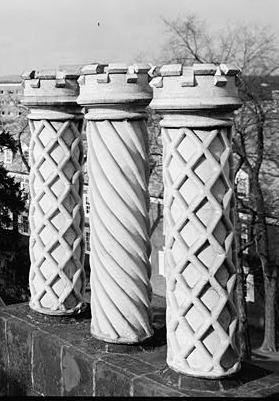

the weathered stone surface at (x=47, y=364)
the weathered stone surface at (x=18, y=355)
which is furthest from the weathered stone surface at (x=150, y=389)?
the weathered stone surface at (x=18, y=355)

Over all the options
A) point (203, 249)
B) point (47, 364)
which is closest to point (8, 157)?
point (47, 364)

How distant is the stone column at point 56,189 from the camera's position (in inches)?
169

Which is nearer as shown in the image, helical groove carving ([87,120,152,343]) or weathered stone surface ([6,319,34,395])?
helical groove carving ([87,120,152,343])

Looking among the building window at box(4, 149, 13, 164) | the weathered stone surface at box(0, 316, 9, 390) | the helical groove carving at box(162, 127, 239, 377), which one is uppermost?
the building window at box(4, 149, 13, 164)

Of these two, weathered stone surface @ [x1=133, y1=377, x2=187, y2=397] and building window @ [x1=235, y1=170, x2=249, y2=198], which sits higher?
building window @ [x1=235, y1=170, x2=249, y2=198]

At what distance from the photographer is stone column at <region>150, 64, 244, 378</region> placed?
320 centimetres

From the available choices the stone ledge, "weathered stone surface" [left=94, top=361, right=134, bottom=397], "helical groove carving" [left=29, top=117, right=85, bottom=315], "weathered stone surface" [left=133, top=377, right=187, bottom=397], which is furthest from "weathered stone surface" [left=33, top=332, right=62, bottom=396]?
"weathered stone surface" [left=133, top=377, right=187, bottom=397]

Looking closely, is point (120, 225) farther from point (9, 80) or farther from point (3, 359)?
point (9, 80)

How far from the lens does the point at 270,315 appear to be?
19344 mm

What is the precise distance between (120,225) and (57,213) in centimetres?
71

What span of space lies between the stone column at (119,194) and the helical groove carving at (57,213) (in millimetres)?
473

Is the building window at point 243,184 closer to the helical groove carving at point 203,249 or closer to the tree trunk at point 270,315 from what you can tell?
the tree trunk at point 270,315

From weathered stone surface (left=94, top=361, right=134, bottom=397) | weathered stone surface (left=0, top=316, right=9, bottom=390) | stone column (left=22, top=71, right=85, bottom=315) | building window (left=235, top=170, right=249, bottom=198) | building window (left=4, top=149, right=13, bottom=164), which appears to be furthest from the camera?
building window (left=4, top=149, right=13, bottom=164)

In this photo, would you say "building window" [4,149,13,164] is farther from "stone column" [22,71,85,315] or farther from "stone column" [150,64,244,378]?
"stone column" [150,64,244,378]
